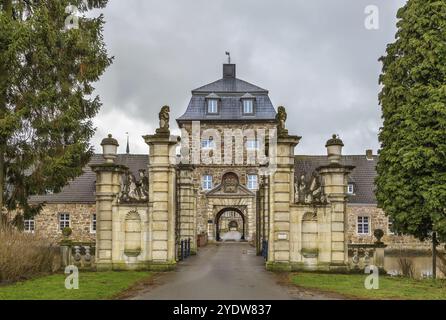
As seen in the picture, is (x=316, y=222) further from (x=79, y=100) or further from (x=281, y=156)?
(x=79, y=100)

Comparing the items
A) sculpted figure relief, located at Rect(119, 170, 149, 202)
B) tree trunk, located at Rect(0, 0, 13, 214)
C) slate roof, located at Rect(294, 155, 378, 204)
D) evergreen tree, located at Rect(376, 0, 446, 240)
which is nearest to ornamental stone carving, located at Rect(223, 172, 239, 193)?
slate roof, located at Rect(294, 155, 378, 204)

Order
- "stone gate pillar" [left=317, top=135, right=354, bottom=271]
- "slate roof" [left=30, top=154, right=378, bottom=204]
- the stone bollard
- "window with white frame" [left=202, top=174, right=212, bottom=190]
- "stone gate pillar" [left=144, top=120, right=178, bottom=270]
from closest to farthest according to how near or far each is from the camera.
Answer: the stone bollard, "stone gate pillar" [left=317, top=135, right=354, bottom=271], "stone gate pillar" [left=144, top=120, right=178, bottom=270], "slate roof" [left=30, top=154, right=378, bottom=204], "window with white frame" [left=202, top=174, right=212, bottom=190]

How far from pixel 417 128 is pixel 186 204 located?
41.3 feet

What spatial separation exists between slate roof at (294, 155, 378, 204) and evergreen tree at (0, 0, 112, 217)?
2674cm

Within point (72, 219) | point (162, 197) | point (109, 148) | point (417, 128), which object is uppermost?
point (417, 128)

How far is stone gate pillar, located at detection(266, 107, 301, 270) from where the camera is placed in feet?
55.2

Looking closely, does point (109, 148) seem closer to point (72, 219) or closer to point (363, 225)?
point (72, 219)

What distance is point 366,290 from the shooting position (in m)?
12.5

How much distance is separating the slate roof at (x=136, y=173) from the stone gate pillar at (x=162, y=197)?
83.2ft

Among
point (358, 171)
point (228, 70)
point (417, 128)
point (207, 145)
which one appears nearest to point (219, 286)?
point (417, 128)

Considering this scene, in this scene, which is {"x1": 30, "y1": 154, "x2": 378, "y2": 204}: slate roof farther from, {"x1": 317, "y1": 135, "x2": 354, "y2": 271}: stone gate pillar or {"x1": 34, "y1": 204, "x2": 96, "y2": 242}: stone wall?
{"x1": 317, "y1": 135, "x2": 354, "y2": 271}: stone gate pillar

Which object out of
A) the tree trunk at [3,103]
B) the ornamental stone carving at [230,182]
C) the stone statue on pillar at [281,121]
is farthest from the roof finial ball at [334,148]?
the ornamental stone carving at [230,182]

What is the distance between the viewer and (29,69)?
1792 cm
